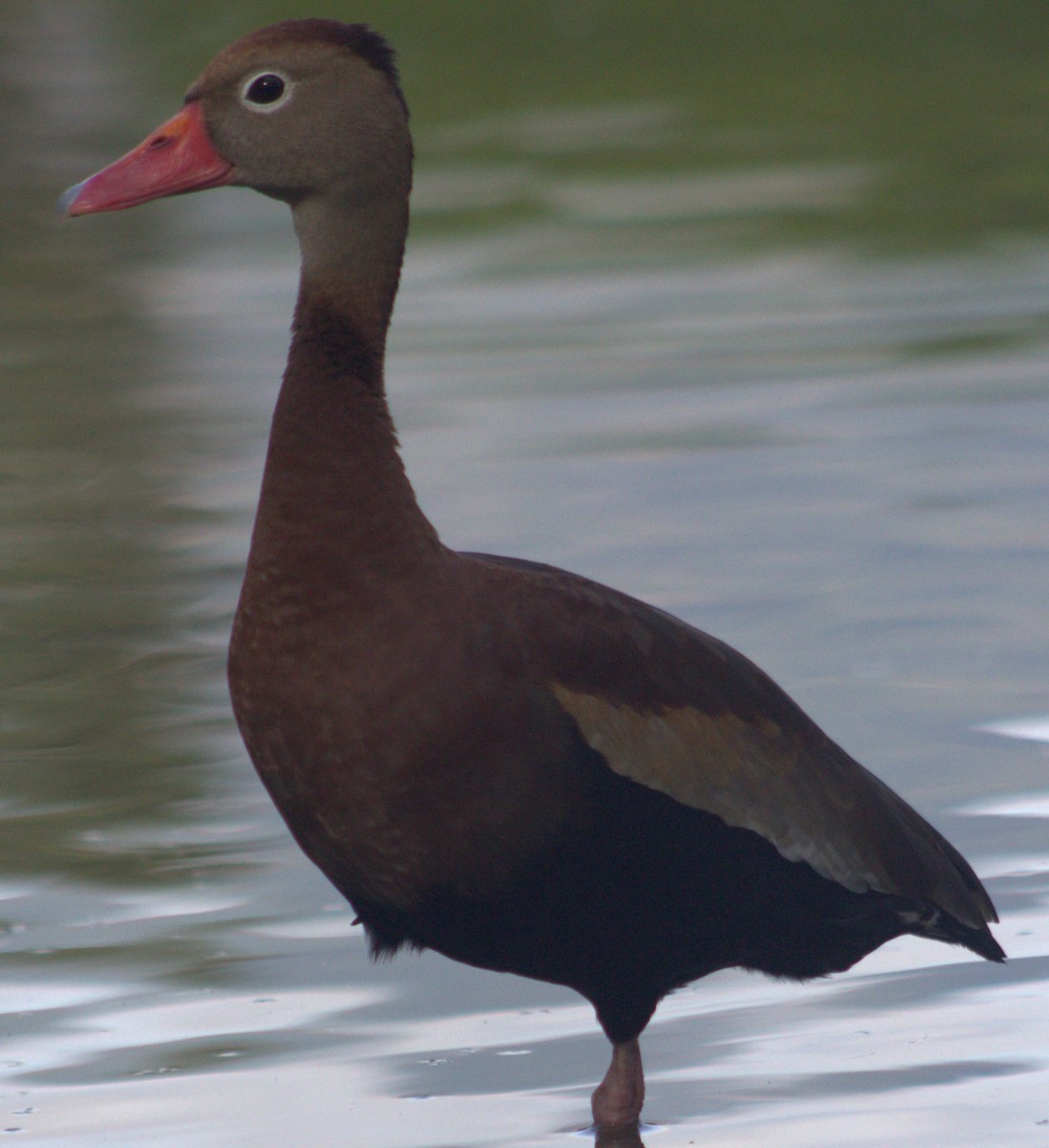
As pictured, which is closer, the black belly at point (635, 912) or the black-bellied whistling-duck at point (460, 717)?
the black-bellied whistling-duck at point (460, 717)

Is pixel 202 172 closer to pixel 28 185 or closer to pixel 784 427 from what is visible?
pixel 784 427

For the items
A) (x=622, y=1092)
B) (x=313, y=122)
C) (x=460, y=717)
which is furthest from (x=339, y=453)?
(x=622, y=1092)

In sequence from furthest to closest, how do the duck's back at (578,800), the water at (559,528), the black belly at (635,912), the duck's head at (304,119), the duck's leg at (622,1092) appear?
the water at (559,528) < the duck's leg at (622,1092) < the duck's head at (304,119) < the black belly at (635,912) < the duck's back at (578,800)

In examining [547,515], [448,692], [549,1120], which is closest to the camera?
[448,692]

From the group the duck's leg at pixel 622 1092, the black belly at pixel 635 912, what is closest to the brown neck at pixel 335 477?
the black belly at pixel 635 912

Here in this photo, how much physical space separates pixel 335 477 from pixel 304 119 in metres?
0.66

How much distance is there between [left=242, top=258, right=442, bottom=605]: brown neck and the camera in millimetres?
3955

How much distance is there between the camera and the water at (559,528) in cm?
461

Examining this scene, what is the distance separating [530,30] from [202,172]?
1729 centimetres

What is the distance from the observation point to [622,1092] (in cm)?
434

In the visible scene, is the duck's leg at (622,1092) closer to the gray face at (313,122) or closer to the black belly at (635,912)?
the black belly at (635,912)

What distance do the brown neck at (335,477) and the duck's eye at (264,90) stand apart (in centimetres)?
33

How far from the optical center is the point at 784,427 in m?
9.37

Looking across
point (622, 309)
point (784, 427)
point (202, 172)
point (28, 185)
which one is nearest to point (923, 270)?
point (622, 309)
